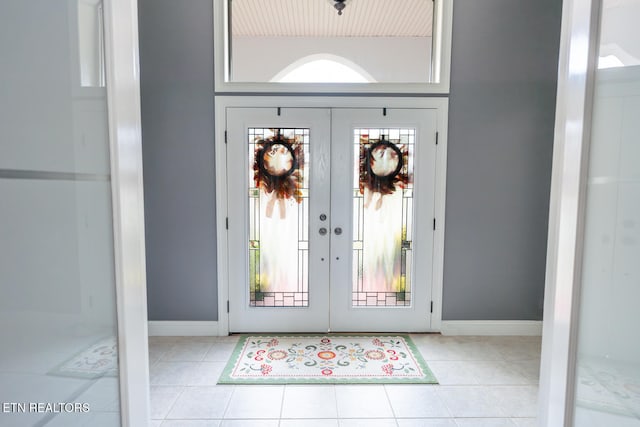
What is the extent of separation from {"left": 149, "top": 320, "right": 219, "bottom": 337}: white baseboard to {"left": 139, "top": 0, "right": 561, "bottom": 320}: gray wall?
6 cm

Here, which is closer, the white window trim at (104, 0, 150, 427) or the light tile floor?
the white window trim at (104, 0, 150, 427)

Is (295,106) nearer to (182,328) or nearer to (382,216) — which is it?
(382,216)

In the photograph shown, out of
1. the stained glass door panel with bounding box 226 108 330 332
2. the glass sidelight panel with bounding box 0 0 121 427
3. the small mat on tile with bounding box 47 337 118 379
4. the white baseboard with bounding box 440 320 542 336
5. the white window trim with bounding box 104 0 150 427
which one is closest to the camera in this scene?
the glass sidelight panel with bounding box 0 0 121 427

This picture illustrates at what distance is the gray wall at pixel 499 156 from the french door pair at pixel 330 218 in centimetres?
29

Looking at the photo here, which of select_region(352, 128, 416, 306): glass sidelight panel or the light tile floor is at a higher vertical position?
select_region(352, 128, 416, 306): glass sidelight panel

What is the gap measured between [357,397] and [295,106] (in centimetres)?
244

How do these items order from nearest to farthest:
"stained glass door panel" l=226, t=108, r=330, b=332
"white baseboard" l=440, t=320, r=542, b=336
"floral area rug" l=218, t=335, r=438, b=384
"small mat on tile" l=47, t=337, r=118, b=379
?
"small mat on tile" l=47, t=337, r=118, b=379, "floral area rug" l=218, t=335, r=438, b=384, "stained glass door panel" l=226, t=108, r=330, b=332, "white baseboard" l=440, t=320, r=542, b=336

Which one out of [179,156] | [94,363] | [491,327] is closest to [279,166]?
[179,156]

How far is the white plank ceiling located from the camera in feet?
11.8

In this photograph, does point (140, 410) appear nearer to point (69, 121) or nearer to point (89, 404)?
point (89, 404)

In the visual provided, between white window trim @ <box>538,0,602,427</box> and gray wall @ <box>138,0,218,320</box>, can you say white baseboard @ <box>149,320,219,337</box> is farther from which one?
white window trim @ <box>538,0,602,427</box>

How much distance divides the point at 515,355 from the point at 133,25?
3515 mm

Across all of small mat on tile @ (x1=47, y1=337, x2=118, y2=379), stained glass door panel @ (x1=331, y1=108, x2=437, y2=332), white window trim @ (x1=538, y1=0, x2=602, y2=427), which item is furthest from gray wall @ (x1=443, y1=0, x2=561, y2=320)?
small mat on tile @ (x1=47, y1=337, x2=118, y2=379)

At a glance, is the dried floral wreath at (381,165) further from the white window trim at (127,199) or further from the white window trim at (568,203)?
the white window trim at (127,199)
